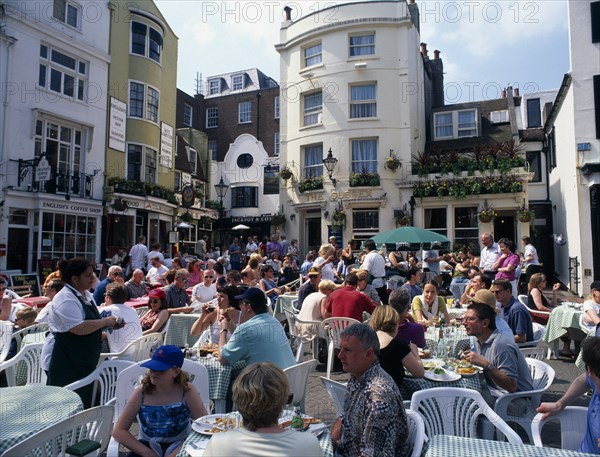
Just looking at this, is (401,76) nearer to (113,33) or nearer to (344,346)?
(113,33)

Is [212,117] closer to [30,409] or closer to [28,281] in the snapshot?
[28,281]

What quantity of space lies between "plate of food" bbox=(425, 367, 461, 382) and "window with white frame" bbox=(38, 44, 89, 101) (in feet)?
57.8

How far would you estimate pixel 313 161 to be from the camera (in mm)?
21922

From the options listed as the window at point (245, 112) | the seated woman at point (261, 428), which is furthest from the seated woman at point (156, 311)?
the window at point (245, 112)

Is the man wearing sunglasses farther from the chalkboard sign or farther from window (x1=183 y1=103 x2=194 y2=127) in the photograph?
window (x1=183 y1=103 x2=194 y2=127)

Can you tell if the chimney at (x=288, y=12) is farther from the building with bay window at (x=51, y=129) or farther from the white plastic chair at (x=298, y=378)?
the white plastic chair at (x=298, y=378)

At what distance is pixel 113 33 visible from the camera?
63.9 ft

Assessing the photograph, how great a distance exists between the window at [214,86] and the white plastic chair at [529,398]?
130 ft

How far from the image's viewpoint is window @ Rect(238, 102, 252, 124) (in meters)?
34.1

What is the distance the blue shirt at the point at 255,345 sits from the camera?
13.1ft

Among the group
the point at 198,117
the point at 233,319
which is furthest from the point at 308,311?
the point at 198,117

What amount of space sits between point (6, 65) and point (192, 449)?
55.7 feet

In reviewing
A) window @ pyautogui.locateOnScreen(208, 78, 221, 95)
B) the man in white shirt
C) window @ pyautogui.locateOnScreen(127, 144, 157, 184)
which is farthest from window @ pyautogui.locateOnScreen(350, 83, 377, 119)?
window @ pyautogui.locateOnScreen(208, 78, 221, 95)

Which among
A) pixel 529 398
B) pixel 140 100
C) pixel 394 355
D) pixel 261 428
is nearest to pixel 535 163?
pixel 140 100
